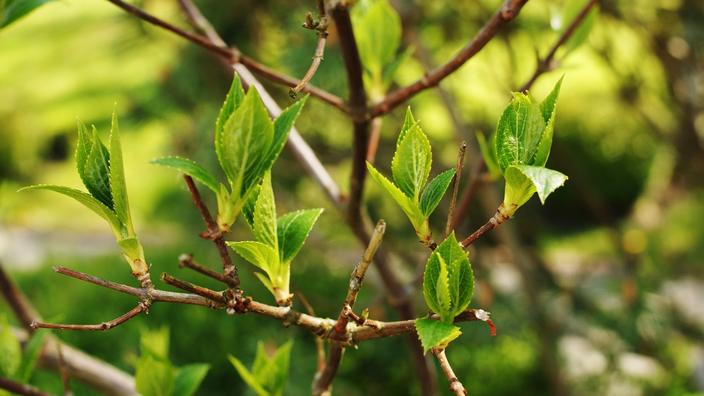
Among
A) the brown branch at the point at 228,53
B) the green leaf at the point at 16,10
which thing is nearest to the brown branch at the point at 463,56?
the brown branch at the point at 228,53

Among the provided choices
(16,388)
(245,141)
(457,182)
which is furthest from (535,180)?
(16,388)

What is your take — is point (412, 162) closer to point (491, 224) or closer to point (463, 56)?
point (491, 224)

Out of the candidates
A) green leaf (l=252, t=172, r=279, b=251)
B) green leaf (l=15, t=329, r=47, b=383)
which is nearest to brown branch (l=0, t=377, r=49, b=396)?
green leaf (l=15, t=329, r=47, b=383)

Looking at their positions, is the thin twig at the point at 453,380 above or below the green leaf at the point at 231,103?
below

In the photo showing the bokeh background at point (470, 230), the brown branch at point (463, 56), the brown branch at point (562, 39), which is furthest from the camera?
the bokeh background at point (470, 230)

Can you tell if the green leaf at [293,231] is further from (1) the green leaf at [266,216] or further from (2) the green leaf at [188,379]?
(2) the green leaf at [188,379]

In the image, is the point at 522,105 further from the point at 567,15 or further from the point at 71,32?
the point at 71,32
